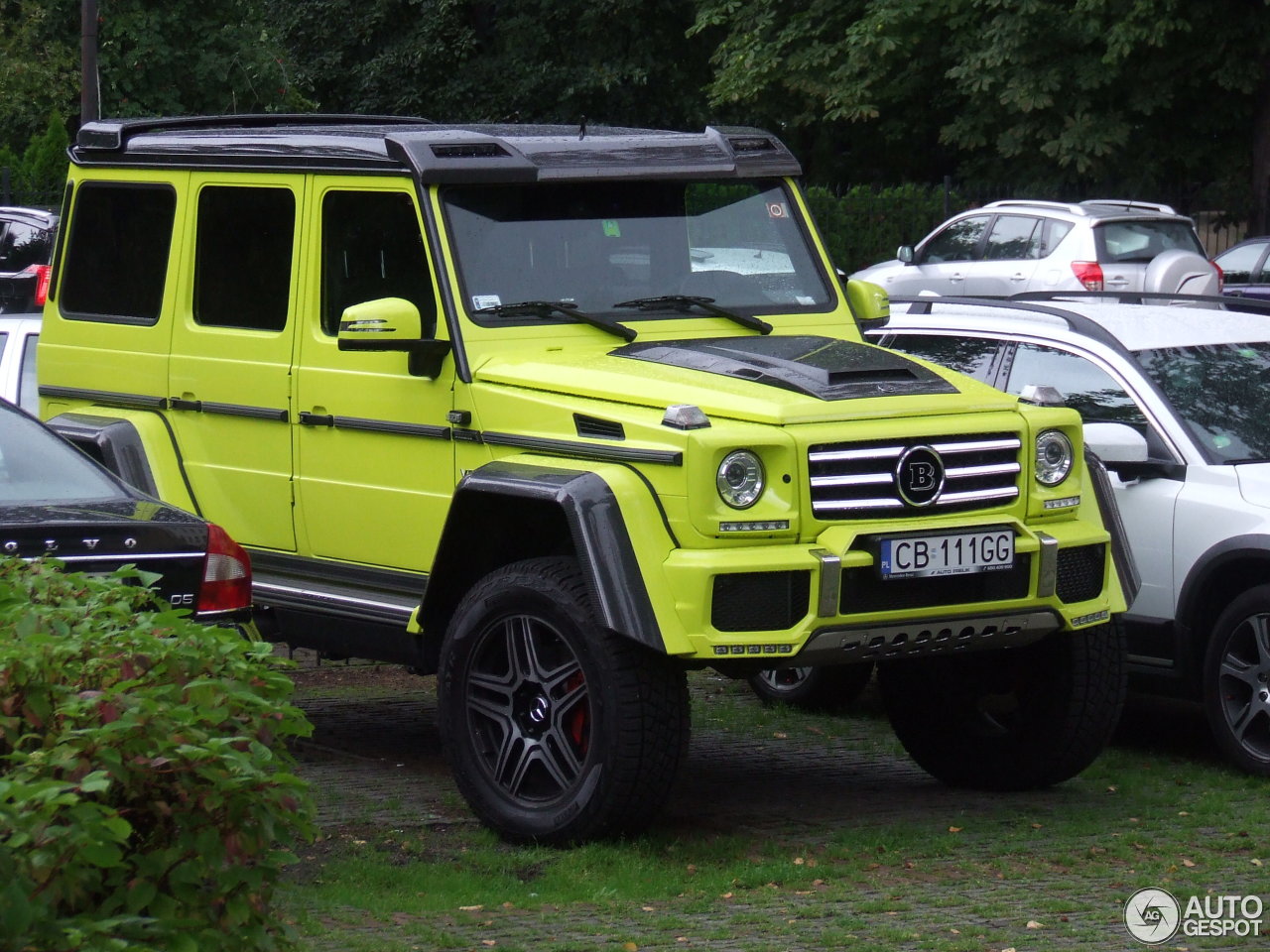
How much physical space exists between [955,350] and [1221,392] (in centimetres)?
122

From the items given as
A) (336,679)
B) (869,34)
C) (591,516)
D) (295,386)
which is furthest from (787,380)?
(869,34)

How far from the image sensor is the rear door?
7.74m

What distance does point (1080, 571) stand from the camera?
6770 mm

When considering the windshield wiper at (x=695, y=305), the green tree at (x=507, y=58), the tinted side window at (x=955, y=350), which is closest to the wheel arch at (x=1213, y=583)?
the tinted side window at (x=955, y=350)

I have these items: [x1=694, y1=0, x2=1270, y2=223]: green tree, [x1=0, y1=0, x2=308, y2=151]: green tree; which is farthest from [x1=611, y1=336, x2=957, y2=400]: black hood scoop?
[x1=0, y1=0, x2=308, y2=151]: green tree

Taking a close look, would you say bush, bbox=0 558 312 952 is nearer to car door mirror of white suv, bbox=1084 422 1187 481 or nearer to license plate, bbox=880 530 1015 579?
license plate, bbox=880 530 1015 579

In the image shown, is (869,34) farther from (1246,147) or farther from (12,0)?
(12,0)

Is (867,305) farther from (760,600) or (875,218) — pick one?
(875,218)

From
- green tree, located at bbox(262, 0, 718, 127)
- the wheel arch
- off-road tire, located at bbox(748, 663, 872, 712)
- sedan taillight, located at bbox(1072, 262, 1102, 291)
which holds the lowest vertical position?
off-road tire, located at bbox(748, 663, 872, 712)

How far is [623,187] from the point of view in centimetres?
759

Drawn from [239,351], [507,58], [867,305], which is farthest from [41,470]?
[507,58]

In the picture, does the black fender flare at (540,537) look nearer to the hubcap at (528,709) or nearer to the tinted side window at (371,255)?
the hubcap at (528,709)

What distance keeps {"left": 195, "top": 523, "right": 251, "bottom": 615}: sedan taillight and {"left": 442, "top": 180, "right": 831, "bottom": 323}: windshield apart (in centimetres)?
124

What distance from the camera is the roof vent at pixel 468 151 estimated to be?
720cm
